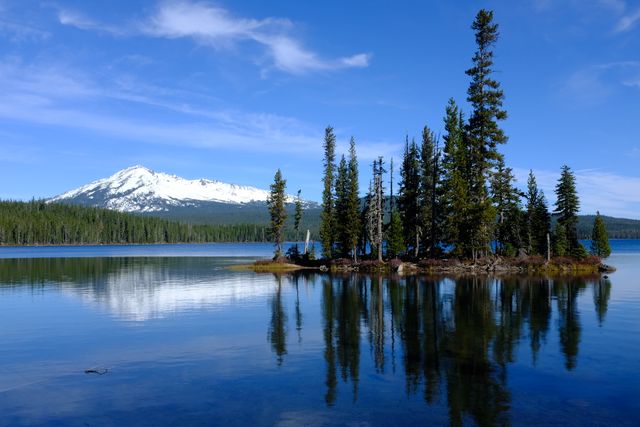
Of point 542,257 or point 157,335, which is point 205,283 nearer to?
point 157,335

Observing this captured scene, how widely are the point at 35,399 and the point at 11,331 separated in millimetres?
13229

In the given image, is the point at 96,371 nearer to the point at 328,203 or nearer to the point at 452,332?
the point at 452,332

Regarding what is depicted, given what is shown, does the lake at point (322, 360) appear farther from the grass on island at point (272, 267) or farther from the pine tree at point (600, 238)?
the pine tree at point (600, 238)

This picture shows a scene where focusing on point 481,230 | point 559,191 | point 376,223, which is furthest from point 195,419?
point 559,191

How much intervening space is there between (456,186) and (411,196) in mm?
11734

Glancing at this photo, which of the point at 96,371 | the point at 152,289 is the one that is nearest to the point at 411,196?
the point at 152,289

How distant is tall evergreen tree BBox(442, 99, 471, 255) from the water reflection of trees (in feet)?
Result: 58.5

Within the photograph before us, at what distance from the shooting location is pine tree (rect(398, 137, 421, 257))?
254ft

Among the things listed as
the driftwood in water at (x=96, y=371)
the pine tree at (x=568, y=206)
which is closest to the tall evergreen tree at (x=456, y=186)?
the pine tree at (x=568, y=206)

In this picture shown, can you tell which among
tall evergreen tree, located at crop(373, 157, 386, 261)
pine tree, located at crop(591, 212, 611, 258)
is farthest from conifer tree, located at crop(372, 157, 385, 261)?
pine tree, located at crop(591, 212, 611, 258)

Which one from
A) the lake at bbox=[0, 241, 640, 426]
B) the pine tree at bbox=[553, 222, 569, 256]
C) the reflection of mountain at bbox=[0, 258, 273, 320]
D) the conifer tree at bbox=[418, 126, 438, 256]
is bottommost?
the lake at bbox=[0, 241, 640, 426]

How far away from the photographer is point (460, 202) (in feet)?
212

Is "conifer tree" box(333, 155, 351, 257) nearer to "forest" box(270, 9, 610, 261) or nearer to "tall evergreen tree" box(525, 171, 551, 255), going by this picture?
"forest" box(270, 9, 610, 261)

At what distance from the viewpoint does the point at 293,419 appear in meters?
13.7
